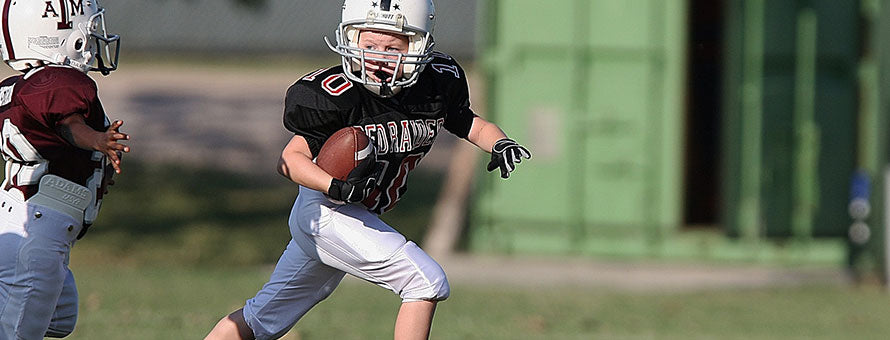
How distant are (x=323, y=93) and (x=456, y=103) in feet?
1.89

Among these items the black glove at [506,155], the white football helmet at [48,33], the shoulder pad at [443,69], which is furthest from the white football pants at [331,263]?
the white football helmet at [48,33]

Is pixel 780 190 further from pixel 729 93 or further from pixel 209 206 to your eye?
pixel 209 206

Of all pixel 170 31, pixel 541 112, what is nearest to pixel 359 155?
pixel 541 112

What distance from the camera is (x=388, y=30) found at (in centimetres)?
466

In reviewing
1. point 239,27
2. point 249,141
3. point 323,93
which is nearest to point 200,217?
point 249,141

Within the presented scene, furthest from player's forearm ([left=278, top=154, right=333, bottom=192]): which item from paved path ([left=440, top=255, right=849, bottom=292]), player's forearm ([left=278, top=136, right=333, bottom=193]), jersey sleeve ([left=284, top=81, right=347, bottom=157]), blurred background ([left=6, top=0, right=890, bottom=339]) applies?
paved path ([left=440, top=255, right=849, bottom=292])

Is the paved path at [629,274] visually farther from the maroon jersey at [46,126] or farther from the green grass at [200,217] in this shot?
the maroon jersey at [46,126]

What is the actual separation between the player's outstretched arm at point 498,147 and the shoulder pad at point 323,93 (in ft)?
1.66

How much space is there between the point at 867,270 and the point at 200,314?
479 cm

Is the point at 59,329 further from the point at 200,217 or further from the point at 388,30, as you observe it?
the point at 200,217

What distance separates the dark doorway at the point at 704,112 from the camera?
12469mm

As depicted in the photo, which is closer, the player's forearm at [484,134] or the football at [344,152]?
the football at [344,152]

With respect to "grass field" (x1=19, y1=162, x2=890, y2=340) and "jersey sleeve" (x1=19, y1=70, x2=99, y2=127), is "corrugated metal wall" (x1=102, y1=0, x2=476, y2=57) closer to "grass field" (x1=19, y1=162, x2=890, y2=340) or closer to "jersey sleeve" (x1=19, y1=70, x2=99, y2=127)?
"grass field" (x1=19, y1=162, x2=890, y2=340)

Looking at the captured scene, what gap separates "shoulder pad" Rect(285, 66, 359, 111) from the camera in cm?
460
